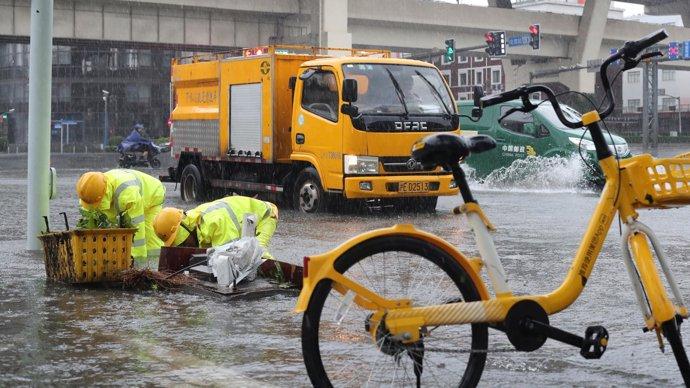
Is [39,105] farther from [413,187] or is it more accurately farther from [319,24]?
[319,24]

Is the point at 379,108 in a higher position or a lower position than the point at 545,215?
higher

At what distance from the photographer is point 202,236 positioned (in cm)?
1029

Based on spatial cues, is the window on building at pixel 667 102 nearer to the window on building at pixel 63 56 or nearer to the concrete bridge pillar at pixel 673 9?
the concrete bridge pillar at pixel 673 9

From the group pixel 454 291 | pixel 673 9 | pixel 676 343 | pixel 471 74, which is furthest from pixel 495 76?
pixel 454 291

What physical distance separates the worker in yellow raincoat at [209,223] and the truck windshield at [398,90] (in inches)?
288

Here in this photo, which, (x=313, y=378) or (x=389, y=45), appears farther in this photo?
(x=389, y=45)

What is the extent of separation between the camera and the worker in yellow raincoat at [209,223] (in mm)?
10164

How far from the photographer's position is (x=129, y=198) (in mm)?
10828

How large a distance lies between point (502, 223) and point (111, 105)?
84.1 meters

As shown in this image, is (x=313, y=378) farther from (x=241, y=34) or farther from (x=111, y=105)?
(x=111, y=105)

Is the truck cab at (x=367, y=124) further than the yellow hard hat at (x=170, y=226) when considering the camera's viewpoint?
Yes

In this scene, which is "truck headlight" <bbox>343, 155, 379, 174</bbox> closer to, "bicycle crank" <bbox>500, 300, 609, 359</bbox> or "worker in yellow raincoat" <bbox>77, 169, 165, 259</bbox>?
"worker in yellow raincoat" <bbox>77, 169, 165, 259</bbox>

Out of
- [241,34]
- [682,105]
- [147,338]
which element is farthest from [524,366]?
[682,105]

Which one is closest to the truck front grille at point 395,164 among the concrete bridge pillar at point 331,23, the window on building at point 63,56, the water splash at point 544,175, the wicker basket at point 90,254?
the water splash at point 544,175
